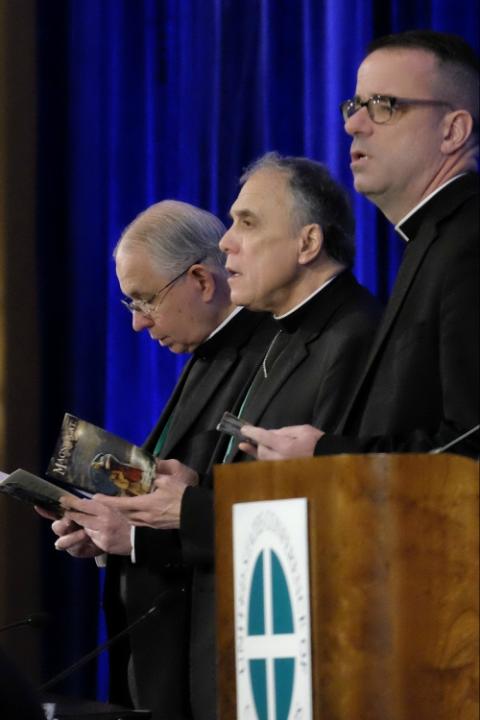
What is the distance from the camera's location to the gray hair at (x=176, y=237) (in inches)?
173

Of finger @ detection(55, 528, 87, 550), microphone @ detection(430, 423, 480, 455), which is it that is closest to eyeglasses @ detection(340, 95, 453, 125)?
microphone @ detection(430, 423, 480, 455)

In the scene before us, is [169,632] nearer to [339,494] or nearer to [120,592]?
[120,592]

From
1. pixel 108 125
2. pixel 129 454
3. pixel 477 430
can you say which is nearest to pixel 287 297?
pixel 129 454

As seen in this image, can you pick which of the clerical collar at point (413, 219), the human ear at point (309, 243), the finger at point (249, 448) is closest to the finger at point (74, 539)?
the human ear at point (309, 243)

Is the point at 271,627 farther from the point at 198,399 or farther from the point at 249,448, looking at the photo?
the point at 198,399

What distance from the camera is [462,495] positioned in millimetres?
2293

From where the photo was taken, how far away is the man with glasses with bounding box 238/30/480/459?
2.71 metres

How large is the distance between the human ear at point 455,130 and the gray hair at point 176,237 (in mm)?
1422

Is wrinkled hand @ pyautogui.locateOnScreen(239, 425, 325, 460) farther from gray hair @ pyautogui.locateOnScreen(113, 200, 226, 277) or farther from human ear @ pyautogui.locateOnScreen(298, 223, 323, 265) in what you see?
gray hair @ pyautogui.locateOnScreen(113, 200, 226, 277)

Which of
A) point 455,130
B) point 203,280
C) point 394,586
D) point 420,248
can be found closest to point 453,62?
point 455,130

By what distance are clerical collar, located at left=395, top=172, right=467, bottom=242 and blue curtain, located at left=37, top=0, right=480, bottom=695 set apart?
194cm

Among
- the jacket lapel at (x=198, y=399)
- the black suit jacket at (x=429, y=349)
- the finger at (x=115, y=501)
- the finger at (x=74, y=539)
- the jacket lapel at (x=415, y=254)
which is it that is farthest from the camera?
the jacket lapel at (x=198, y=399)

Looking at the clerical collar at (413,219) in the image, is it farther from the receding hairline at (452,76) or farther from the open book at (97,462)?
the open book at (97,462)

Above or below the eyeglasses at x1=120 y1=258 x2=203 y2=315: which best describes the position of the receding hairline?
above
